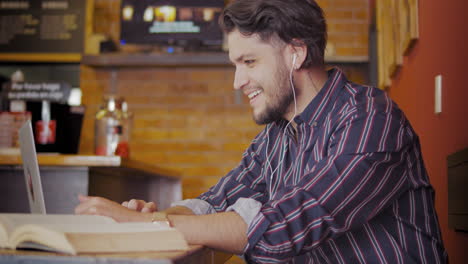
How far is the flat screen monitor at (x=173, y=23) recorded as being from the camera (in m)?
3.62

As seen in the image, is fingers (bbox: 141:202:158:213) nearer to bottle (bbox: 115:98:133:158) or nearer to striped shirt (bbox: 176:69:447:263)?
striped shirt (bbox: 176:69:447:263)

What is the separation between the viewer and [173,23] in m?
3.63

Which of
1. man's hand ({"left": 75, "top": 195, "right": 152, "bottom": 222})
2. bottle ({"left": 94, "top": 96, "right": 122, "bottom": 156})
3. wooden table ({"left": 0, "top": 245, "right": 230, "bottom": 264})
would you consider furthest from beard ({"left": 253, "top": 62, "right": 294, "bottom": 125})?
bottle ({"left": 94, "top": 96, "right": 122, "bottom": 156})

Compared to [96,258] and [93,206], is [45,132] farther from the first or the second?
[96,258]

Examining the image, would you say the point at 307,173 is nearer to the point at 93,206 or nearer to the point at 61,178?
the point at 93,206

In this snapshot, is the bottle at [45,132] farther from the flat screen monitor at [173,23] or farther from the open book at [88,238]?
the open book at [88,238]

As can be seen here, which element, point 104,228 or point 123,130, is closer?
point 104,228

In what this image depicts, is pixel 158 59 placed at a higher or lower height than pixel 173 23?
lower

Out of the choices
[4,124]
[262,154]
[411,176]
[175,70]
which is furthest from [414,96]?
[175,70]

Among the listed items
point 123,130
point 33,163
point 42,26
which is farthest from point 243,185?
point 42,26

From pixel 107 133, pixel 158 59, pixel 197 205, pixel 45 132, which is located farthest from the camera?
pixel 158 59

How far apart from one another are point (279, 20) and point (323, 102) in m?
0.24

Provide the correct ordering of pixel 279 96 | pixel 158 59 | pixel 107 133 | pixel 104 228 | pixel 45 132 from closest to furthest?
pixel 104 228
pixel 279 96
pixel 45 132
pixel 107 133
pixel 158 59

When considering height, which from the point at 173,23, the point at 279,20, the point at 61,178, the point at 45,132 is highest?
the point at 173,23
